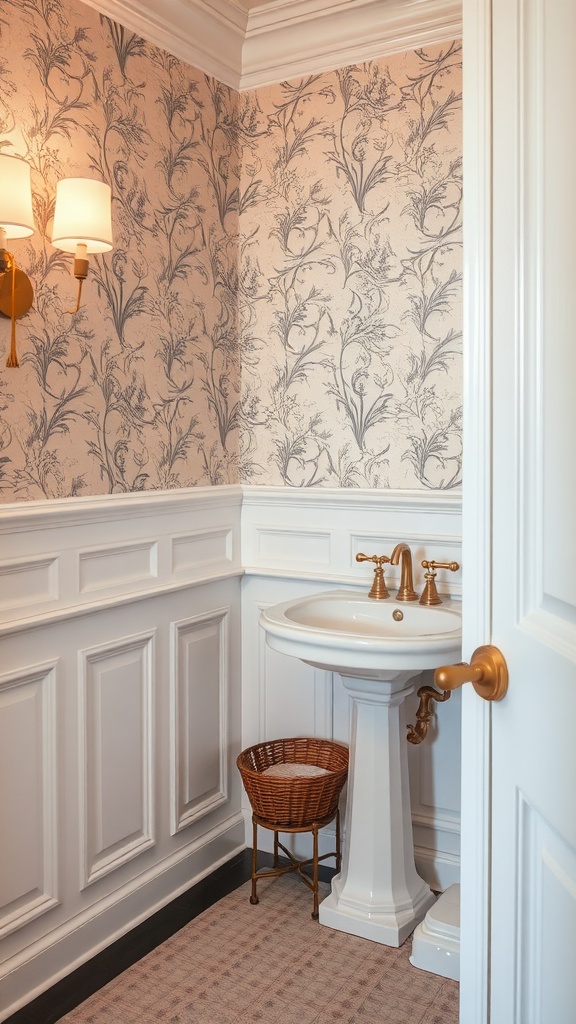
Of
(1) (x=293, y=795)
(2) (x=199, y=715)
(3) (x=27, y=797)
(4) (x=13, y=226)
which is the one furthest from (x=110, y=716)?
(4) (x=13, y=226)

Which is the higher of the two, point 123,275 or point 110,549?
point 123,275

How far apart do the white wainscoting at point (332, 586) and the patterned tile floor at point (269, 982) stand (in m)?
0.40

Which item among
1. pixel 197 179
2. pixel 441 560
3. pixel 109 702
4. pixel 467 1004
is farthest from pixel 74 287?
pixel 467 1004

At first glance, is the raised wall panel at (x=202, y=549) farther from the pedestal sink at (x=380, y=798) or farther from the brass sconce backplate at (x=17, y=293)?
the brass sconce backplate at (x=17, y=293)

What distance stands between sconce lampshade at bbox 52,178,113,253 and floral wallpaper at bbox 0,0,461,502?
111 mm

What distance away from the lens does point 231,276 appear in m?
2.76

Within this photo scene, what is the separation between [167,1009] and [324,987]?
0.39 meters

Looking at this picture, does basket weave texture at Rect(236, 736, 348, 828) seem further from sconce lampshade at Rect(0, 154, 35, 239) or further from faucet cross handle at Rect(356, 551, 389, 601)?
sconce lampshade at Rect(0, 154, 35, 239)

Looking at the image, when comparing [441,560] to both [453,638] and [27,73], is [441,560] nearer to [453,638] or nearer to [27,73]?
[453,638]

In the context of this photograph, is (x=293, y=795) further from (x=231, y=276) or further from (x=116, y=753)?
(x=231, y=276)

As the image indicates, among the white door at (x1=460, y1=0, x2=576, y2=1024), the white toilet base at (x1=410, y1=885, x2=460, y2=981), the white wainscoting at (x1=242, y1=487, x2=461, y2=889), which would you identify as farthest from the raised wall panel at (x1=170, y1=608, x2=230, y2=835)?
the white door at (x1=460, y1=0, x2=576, y2=1024)

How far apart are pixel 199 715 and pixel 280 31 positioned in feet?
7.11

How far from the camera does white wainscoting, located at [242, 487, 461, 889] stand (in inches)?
98.4

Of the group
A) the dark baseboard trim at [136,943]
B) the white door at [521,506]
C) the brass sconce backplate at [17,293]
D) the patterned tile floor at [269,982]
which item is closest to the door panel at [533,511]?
the white door at [521,506]
